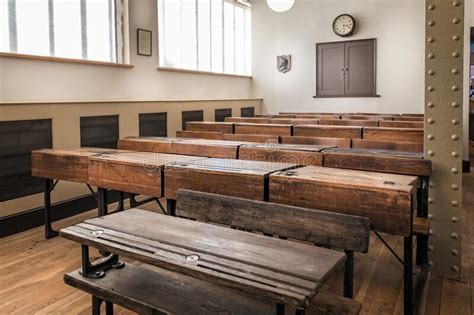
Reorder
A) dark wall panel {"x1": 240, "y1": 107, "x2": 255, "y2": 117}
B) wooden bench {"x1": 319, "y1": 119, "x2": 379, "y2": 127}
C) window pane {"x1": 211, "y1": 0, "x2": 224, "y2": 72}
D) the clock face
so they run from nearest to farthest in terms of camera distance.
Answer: wooden bench {"x1": 319, "y1": 119, "x2": 379, "y2": 127}
window pane {"x1": 211, "y1": 0, "x2": 224, "y2": 72}
the clock face
dark wall panel {"x1": 240, "y1": 107, "x2": 255, "y2": 117}

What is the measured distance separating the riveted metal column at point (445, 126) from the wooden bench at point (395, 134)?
0.77 meters

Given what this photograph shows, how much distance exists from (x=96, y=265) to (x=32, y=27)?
8.64ft

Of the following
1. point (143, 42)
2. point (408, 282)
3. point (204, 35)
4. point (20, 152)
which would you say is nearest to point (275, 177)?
point (408, 282)

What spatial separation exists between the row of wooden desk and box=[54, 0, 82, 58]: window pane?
47.0 inches

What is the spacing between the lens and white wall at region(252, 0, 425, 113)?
20.5 feet

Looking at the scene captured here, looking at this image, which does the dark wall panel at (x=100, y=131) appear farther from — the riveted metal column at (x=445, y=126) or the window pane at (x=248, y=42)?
the window pane at (x=248, y=42)

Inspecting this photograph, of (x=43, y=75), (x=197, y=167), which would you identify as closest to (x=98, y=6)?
(x=43, y=75)

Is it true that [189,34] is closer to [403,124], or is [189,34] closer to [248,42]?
[248,42]

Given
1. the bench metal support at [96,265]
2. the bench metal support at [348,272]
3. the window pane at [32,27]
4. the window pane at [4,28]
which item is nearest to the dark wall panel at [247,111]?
the window pane at [32,27]

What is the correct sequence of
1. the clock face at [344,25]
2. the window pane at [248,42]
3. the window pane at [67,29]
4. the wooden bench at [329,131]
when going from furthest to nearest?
the window pane at [248,42], the clock face at [344,25], the window pane at [67,29], the wooden bench at [329,131]

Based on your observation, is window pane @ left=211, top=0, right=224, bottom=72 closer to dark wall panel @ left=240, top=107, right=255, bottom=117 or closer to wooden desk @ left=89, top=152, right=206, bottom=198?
dark wall panel @ left=240, top=107, right=255, bottom=117

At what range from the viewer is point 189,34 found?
5797 mm

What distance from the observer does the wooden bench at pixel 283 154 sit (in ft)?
8.50

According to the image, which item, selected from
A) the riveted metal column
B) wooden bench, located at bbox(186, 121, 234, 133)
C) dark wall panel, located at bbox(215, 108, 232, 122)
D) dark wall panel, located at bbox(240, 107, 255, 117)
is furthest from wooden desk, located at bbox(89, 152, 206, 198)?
dark wall panel, located at bbox(240, 107, 255, 117)
